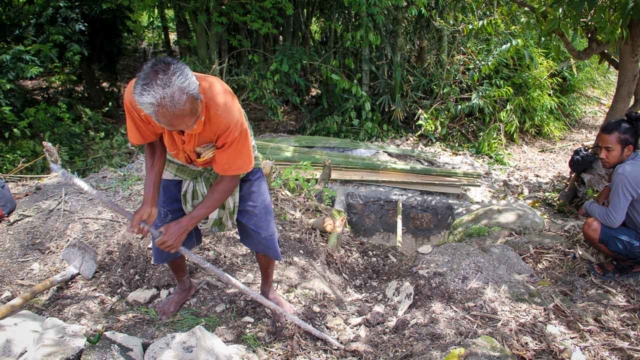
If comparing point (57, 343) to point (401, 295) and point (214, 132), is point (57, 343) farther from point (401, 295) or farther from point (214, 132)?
point (401, 295)

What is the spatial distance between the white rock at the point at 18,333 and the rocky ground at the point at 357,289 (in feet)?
0.10

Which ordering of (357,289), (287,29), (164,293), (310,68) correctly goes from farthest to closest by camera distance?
(310,68), (287,29), (357,289), (164,293)

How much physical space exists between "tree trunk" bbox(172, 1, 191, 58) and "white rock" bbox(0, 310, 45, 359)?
159 inches

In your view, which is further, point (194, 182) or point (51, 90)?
point (51, 90)

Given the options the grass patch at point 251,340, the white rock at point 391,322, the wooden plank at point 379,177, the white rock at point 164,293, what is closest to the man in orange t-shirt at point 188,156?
the white rock at point 164,293

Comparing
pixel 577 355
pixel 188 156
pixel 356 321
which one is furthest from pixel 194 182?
pixel 577 355

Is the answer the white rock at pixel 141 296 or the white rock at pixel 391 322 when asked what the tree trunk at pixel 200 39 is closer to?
the white rock at pixel 141 296

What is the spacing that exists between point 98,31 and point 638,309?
21.2 ft

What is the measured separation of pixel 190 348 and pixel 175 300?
0.58 m

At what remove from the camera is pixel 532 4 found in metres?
4.10

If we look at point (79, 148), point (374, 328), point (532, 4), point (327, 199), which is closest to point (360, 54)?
point (532, 4)

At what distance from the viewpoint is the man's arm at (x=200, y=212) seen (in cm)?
198

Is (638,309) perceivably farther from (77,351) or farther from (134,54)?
(134,54)

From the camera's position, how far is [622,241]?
288cm
